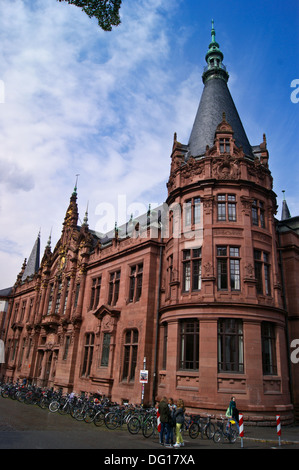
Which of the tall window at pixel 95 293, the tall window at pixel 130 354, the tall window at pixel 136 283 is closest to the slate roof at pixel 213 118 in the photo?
the tall window at pixel 136 283

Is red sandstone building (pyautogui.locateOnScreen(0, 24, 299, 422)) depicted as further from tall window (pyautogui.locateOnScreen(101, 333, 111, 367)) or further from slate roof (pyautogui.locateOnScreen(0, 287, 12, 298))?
slate roof (pyautogui.locateOnScreen(0, 287, 12, 298))

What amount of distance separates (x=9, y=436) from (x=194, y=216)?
17437 mm

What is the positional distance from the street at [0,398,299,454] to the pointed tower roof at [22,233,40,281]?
53025 mm

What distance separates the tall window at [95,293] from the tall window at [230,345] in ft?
52.5

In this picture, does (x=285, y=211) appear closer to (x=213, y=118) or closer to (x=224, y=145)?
(x=213, y=118)

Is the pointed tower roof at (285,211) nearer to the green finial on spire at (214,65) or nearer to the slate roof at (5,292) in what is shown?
the green finial on spire at (214,65)

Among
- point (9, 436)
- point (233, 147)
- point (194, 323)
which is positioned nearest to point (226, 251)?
point (194, 323)

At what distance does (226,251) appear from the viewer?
2398 centimetres

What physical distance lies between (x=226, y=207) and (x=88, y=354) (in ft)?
63.2

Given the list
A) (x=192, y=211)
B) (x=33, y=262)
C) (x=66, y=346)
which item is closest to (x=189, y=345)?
(x=192, y=211)

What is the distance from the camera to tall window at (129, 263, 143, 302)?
2908 centimetres

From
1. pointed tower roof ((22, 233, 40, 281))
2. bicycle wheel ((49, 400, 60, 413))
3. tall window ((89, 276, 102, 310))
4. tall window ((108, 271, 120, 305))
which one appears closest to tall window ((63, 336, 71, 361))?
tall window ((89, 276, 102, 310))

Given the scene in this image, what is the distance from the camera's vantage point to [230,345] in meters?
21.8

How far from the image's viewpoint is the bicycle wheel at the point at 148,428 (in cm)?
1630
